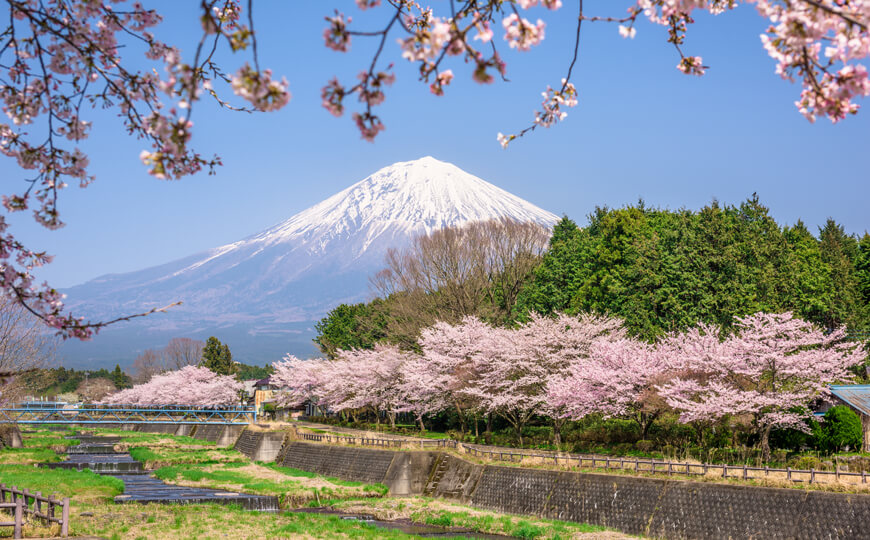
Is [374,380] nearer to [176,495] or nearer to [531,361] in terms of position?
[531,361]

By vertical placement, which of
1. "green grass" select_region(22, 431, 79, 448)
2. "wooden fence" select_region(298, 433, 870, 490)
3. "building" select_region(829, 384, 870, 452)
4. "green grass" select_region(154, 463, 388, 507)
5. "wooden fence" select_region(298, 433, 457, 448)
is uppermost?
"building" select_region(829, 384, 870, 452)

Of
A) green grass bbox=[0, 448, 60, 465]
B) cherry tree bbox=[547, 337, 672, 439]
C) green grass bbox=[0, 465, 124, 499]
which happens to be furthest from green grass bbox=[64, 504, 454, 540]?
green grass bbox=[0, 448, 60, 465]

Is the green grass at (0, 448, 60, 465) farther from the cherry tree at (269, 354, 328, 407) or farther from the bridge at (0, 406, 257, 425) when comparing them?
the cherry tree at (269, 354, 328, 407)

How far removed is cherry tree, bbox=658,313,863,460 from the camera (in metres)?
28.8

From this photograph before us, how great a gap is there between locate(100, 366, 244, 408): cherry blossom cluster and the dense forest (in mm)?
35060

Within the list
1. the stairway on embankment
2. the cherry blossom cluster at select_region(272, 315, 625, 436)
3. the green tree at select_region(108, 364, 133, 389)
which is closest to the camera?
the stairway on embankment

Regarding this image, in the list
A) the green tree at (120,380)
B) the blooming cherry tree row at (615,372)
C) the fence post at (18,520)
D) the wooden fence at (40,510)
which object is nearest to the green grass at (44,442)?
the blooming cherry tree row at (615,372)

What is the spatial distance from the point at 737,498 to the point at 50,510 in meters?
20.4

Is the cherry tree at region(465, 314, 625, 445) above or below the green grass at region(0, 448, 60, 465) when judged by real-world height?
above

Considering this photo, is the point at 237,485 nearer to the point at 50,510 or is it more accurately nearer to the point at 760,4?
the point at 50,510

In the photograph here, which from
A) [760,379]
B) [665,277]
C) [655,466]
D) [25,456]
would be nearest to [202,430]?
[25,456]

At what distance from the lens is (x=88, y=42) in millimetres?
6625

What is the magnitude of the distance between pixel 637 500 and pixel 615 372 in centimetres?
948

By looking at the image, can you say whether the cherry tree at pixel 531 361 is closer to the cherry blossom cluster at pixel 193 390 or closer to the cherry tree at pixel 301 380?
the cherry tree at pixel 301 380
